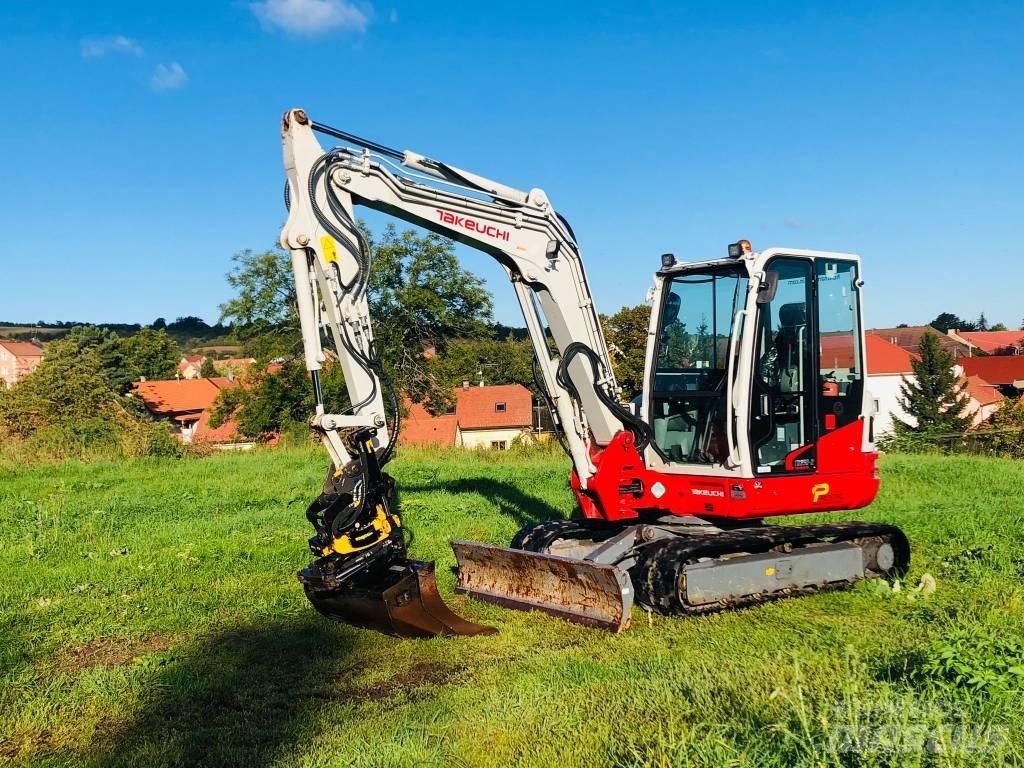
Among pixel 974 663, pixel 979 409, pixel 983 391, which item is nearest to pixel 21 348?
pixel 983 391

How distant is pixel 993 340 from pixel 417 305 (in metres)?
86.4

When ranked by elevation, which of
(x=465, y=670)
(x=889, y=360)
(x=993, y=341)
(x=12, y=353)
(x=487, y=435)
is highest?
(x=12, y=353)

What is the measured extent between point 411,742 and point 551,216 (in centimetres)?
471

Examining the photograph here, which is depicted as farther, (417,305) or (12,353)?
(12,353)

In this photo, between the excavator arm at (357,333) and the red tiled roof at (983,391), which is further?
the red tiled roof at (983,391)

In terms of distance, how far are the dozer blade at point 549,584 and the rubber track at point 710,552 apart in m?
0.44

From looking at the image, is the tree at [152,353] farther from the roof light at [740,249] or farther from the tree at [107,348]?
the roof light at [740,249]

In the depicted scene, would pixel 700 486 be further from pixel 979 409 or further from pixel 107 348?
pixel 107 348

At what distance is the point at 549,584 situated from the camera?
7480 millimetres

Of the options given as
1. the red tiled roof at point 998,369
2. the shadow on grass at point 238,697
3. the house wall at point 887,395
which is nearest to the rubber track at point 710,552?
the shadow on grass at point 238,697

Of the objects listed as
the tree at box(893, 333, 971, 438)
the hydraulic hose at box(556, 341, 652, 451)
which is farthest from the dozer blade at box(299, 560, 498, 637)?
the tree at box(893, 333, 971, 438)

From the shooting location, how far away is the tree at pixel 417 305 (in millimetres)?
36781

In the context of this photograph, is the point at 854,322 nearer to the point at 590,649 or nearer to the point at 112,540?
the point at 590,649

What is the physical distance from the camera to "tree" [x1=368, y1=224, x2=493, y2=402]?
36.8 meters
